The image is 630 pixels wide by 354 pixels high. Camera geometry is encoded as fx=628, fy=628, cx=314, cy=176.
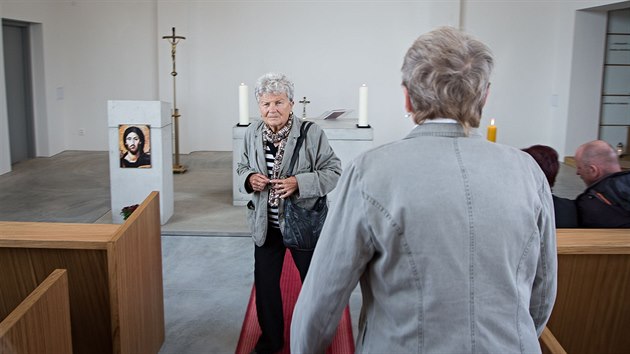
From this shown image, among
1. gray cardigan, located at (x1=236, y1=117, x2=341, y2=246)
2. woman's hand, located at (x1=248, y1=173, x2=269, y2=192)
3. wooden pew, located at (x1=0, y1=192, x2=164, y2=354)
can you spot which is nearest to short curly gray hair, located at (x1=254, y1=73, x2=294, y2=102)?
gray cardigan, located at (x1=236, y1=117, x2=341, y2=246)

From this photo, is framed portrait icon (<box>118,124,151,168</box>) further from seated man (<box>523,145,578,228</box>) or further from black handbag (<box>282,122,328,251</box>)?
seated man (<box>523,145,578,228</box>)

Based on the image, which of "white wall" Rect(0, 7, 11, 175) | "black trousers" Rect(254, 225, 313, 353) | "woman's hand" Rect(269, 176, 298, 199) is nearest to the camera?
"woman's hand" Rect(269, 176, 298, 199)

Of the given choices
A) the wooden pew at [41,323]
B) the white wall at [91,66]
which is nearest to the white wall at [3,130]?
the white wall at [91,66]

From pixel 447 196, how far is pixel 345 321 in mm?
2481

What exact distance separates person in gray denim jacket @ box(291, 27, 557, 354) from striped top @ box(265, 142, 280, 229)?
1571mm

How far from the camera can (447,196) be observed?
1.28 meters

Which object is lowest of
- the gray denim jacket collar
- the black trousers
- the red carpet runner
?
the red carpet runner

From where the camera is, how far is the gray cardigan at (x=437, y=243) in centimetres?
128

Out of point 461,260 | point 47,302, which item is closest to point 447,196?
point 461,260

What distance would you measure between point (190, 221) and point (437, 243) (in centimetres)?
470

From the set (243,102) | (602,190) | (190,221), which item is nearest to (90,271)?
(602,190)

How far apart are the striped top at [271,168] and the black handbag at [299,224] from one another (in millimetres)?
68

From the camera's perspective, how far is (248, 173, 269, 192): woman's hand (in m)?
2.87

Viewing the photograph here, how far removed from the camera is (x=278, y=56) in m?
9.65
